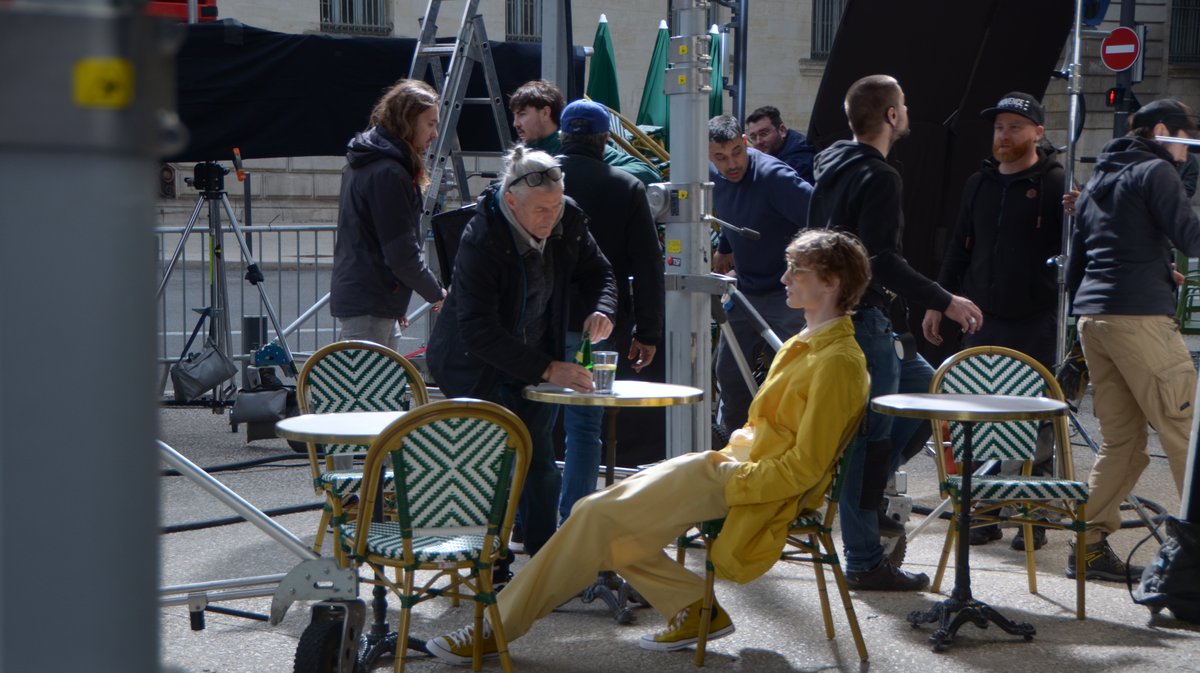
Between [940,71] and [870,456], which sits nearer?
[870,456]

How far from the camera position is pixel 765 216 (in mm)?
6852

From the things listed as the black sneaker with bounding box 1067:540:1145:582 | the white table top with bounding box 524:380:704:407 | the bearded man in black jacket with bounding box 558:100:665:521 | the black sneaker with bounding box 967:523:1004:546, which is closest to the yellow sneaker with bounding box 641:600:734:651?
the white table top with bounding box 524:380:704:407

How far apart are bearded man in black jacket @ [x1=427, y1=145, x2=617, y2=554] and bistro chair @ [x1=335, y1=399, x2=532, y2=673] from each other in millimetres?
717

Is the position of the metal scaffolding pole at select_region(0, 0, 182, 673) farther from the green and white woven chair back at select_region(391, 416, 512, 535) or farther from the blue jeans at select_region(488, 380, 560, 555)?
the blue jeans at select_region(488, 380, 560, 555)

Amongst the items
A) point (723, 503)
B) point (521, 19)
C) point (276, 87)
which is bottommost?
point (723, 503)

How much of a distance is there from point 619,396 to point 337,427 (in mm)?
910

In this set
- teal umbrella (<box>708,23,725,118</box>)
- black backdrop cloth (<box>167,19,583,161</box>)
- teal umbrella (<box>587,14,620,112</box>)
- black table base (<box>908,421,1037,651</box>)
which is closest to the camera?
black table base (<box>908,421,1037,651</box>)

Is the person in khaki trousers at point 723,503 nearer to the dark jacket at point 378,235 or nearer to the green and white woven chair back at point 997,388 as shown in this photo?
the green and white woven chair back at point 997,388

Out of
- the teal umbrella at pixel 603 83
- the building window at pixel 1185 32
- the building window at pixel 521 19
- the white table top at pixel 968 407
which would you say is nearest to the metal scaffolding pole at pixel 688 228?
the white table top at pixel 968 407

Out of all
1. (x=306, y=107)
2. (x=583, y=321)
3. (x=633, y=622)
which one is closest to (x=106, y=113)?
(x=633, y=622)

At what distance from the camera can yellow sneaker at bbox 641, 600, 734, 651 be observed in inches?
175

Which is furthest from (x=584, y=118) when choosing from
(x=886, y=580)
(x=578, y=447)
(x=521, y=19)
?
(x=521, y=19)

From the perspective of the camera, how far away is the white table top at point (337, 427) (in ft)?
13.2

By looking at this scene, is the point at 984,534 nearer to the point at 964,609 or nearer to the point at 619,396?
the point at 964,609
